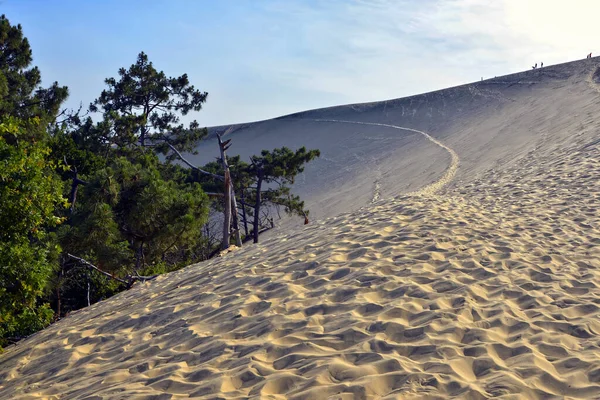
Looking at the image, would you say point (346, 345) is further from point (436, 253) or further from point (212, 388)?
point (436, 253)

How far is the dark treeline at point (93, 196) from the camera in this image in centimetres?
737

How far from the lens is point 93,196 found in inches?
513

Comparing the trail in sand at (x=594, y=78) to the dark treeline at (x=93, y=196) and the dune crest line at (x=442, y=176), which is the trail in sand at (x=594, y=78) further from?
the dark treeline at (x=93, y=196)

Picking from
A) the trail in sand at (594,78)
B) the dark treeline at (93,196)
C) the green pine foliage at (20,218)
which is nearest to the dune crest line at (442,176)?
the dark treeline at (93,196)

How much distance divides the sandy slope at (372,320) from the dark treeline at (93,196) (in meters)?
1.40

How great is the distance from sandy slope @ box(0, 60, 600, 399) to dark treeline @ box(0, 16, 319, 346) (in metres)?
1.40

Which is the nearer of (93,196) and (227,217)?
(93,196)

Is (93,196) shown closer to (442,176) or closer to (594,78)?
(442,176)

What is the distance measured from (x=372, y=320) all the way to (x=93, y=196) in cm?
944

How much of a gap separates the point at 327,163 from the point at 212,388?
1514 inches

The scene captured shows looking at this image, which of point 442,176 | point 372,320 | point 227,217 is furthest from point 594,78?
point 372,320

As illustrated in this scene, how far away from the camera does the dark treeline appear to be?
7367mm

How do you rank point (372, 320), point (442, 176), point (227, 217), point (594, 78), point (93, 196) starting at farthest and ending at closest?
point (594, 78), point (442, 176), point (227, 217), point (93, 196), point (372, 320)

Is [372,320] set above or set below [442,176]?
above
